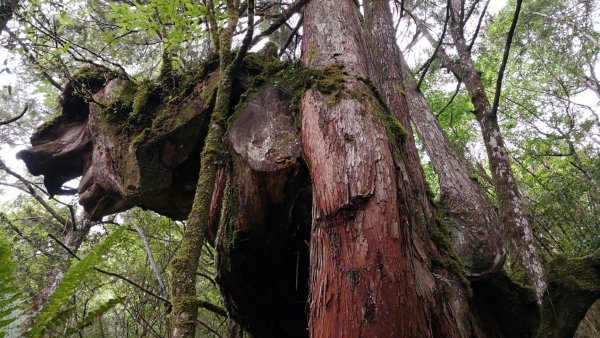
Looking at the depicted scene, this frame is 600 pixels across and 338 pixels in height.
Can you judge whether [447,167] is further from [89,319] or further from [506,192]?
[89,319]

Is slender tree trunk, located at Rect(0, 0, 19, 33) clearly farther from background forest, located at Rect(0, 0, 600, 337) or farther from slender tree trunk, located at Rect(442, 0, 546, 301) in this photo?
slender tree trunk, located at Rect(442, 0, 546, 301)

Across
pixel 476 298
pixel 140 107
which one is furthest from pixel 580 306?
pixel 140 107

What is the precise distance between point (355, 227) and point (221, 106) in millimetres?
1541

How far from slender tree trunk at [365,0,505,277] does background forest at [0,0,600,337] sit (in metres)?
0.22

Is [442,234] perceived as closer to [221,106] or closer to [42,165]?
[221,106]

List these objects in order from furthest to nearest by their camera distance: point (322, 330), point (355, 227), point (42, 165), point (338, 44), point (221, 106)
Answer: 1. point (42, 165)
2. point (338, 44)
3. point (221, 106)
4. point (355, 227)
5. point (322, 330)

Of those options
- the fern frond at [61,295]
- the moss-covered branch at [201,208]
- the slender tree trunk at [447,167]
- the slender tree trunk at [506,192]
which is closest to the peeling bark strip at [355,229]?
the moss-covered branch at [201,208]

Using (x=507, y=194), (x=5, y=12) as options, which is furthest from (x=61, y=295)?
(x=5, y=12)

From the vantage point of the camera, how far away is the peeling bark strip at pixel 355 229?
148 cm

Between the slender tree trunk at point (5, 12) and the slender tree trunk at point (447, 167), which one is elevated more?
the slender tree trunk at point (5, 12)

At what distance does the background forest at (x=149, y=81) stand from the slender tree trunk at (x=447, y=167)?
223 mm

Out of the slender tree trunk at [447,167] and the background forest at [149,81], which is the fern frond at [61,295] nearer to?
the background forest at [149,81]

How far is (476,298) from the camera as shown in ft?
10.6

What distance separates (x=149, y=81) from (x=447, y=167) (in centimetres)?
315
